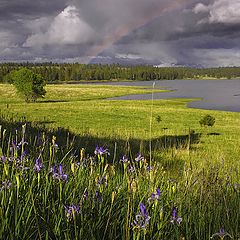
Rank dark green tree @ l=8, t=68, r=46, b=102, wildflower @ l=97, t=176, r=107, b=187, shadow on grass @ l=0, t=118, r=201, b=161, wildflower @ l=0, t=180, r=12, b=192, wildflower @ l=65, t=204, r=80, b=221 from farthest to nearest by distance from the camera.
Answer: dark green tree @ l=8, t=68, r=46, b=102 < shadow on grass @ l=0, t=118, r=201, b=161 < wildflower @ l=97, t=176, r=107, b=187 < wildflower @ l=0, t=180, r=12, b=192 < wildflower @ l=65, t=204, r=80, b=221

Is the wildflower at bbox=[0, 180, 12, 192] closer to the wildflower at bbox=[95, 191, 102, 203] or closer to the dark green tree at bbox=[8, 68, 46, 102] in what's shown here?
the wildflower at bbox=[95, 191, 102, 203]

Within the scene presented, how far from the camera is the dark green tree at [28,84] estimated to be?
211 ft

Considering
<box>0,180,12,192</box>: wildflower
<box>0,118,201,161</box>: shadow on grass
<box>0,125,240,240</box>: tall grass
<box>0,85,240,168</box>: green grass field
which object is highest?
<box>0,180,12,192</box>: wildflower

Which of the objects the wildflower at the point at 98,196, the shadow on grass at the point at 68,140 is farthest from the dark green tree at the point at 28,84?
the wildflower at the point at 98,196

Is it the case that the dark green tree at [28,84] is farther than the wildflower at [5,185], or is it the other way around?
the dark green tree at [28,84]

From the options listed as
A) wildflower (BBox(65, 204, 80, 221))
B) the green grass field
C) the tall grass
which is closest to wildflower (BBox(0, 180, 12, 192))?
the tall grass

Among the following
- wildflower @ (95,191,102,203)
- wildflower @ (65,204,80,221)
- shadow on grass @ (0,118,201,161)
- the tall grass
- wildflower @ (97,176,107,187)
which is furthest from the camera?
shadow on grass @ (0,118,201,161)

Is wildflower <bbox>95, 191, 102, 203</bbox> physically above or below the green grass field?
above

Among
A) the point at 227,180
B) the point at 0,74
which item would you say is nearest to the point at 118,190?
the point at 227,180

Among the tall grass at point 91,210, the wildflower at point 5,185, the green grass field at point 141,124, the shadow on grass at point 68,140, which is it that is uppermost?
the wildflower at point 5,185

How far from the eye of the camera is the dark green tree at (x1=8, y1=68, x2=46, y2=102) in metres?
64.4

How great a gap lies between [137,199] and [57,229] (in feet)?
3.40

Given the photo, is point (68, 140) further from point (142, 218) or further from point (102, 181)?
point (142, 218)

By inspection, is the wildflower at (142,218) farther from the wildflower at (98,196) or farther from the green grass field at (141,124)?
the green grass field at (141,124)
